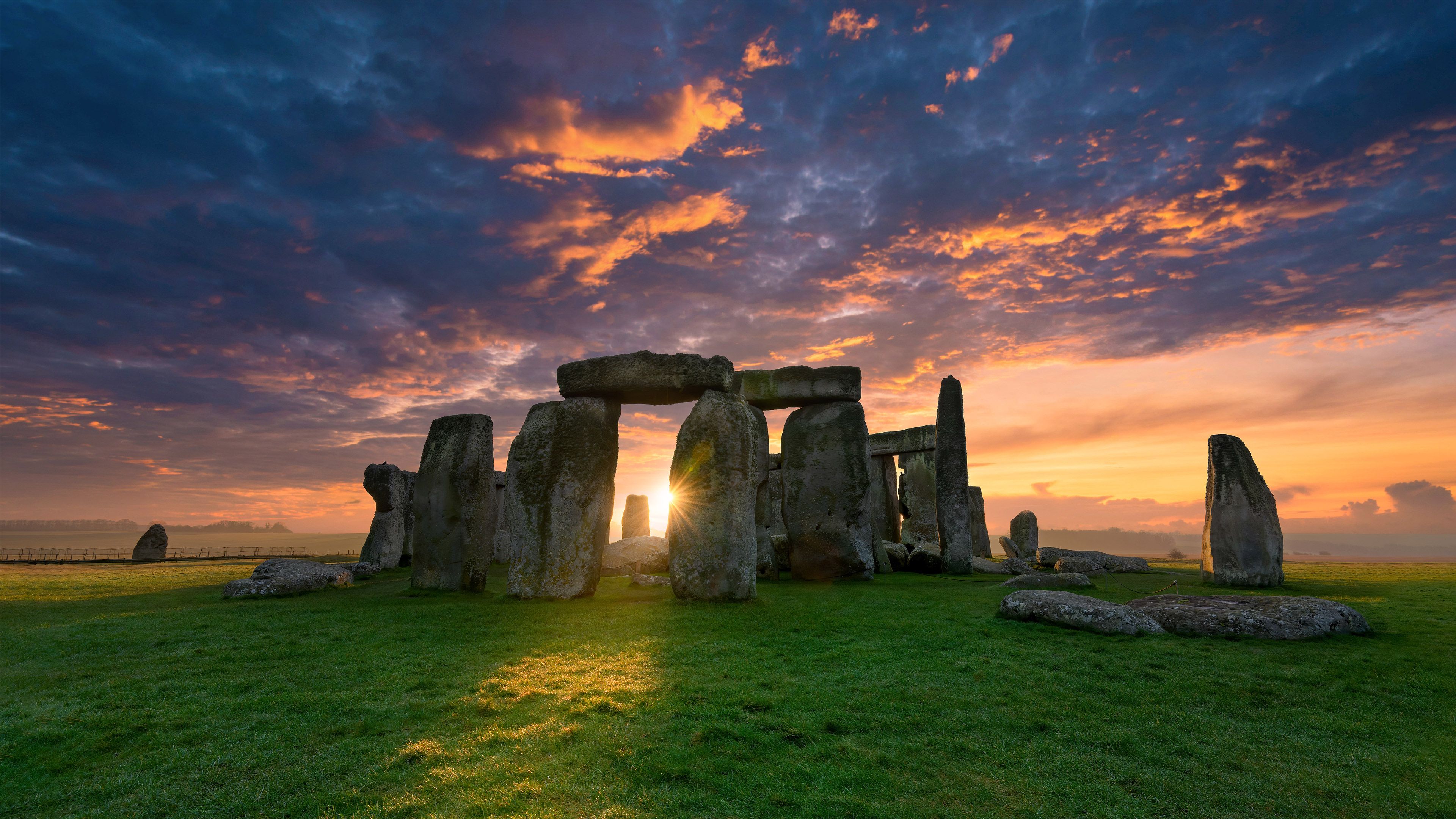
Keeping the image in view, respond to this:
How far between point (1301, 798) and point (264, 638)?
28.1 ft

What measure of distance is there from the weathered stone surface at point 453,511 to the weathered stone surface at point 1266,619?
992 cm

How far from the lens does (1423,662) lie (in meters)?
5.34

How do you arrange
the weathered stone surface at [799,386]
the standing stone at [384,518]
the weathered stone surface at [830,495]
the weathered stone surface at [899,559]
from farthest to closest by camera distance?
the standing stone at [384,518]
the weathered stone surface at [899,559]
the weathered stone surface at [799,386]
the weathered stone surface at [830,495]

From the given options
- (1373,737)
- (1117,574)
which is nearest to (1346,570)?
(1117,574)

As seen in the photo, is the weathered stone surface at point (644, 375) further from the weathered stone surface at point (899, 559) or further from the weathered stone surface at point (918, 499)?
the weathered stone surface at point (918, 499)

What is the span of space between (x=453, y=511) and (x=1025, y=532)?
61.1ft

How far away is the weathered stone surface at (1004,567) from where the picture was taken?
1439 cm

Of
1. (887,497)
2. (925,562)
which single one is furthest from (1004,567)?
(887,497)

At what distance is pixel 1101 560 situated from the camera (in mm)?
15328

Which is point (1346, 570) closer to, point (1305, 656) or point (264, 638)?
point (1305, 656)

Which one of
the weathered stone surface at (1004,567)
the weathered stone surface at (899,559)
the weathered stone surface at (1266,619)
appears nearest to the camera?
the weathered stone surface at (1266,619)

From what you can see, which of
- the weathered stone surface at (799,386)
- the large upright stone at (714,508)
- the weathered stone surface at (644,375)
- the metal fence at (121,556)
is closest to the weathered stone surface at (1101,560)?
the weathered stone surface at (799,386)

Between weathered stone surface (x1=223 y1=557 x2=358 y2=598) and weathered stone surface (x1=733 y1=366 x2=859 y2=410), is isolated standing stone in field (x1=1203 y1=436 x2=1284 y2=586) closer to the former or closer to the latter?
weathered stone surface (x1=733 y1=366 x2=859 y2=410)

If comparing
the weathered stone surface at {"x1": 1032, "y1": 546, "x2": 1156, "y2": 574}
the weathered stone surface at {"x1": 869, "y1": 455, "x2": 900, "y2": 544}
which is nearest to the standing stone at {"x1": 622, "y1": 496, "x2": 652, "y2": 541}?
the weathered stone surface at {"x1": 869, "y1": 455, "x2": 900, "y2": 544}
